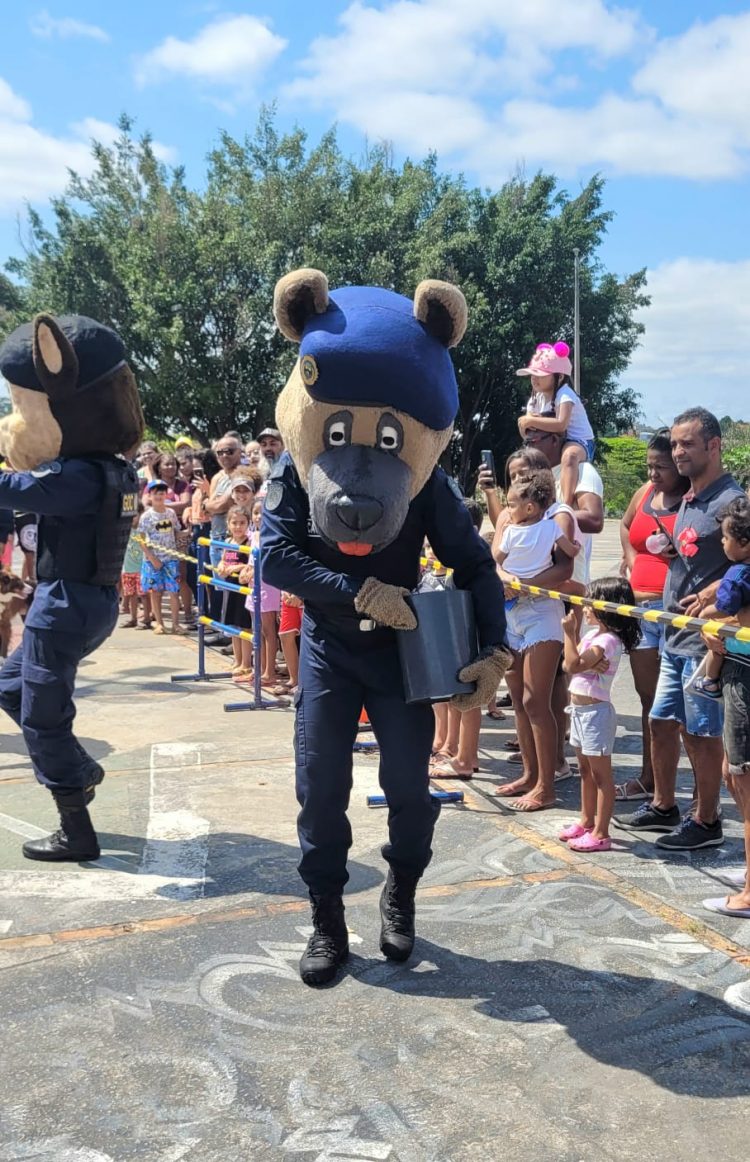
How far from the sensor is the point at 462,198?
3167 centimetres

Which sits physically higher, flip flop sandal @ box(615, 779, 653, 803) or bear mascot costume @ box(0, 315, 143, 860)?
bear mascot costume @ box(0, 315, 143, 860)

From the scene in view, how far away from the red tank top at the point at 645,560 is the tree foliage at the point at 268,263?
23.9 m

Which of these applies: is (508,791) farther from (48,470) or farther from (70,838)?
(48,470)

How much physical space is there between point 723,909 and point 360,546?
1.98m

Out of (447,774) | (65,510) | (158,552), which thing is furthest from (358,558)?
(158,552)

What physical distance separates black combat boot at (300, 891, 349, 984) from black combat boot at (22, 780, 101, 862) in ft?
4.35

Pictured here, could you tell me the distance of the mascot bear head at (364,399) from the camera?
11.0ft

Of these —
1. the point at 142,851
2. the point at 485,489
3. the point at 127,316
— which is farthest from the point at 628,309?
the point at 142,851

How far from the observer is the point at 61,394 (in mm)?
4367

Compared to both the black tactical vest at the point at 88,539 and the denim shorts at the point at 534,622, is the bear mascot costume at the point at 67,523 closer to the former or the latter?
the black tactical vest at the point at 88,539

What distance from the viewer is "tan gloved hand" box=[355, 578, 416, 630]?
342cm

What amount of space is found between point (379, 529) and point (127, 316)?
2884 cm

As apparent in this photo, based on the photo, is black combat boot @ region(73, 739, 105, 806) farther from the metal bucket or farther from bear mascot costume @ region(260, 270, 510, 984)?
the metal bucket

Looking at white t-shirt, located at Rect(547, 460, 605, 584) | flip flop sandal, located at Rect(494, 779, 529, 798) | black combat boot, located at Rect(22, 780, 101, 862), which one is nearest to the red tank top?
white t-shirt, located at Rect(547, 460, 605, 584)
